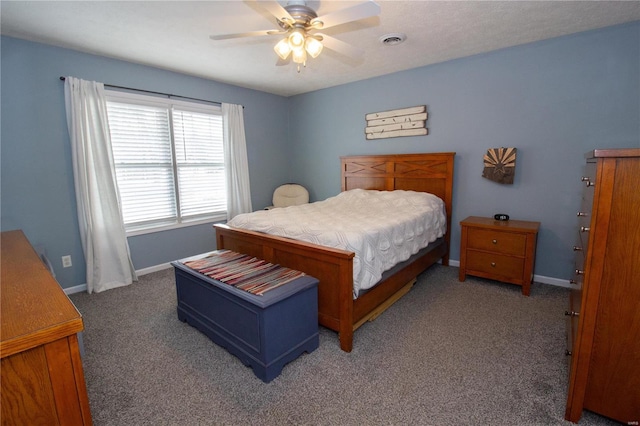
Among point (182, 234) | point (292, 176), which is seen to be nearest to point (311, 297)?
point (182, 234)

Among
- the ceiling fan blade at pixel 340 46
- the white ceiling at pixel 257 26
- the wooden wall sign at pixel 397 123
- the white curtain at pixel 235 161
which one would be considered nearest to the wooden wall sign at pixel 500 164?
the wooden wall sign at pixel 397 123

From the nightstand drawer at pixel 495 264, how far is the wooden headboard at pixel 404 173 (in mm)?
562

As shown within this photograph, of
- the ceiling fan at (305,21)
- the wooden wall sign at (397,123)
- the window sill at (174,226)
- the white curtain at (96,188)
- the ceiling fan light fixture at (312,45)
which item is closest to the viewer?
the ceiling fan at (305,21)

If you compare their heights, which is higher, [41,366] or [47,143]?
[47,143]

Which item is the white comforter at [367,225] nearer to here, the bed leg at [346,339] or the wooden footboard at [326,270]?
the wooden footboard at [326,270]

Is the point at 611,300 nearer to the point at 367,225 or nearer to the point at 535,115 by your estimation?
the point at 367,225

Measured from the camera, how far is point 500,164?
3225mm

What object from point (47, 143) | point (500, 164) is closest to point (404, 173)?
point (500, 164)

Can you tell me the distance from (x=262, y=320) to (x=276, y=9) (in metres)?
1.81

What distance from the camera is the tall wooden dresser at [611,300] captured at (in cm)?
124

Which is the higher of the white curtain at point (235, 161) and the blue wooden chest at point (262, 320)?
the white curtain at point (235, 161)

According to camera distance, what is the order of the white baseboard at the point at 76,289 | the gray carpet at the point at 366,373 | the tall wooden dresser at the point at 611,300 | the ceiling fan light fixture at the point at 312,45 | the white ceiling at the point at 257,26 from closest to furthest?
the tall wooden dresser at the point at 611,300 < the gray carpet at the point at 366,373 < the ceiling fan light fixture at the point at 312,45 < the white ceiling at the point at 257,26 < the white baseboard at the point at 76,289

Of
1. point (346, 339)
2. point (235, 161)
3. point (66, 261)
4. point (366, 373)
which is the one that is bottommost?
point (366, 373)

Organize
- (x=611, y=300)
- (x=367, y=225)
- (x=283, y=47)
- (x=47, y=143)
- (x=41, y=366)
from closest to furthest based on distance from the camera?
1. (x=41, y=366)
2. (x=611, y=300)
3. (x=283, y=47)
4. (x=367, y=225)
5. (x=47, y=143)
